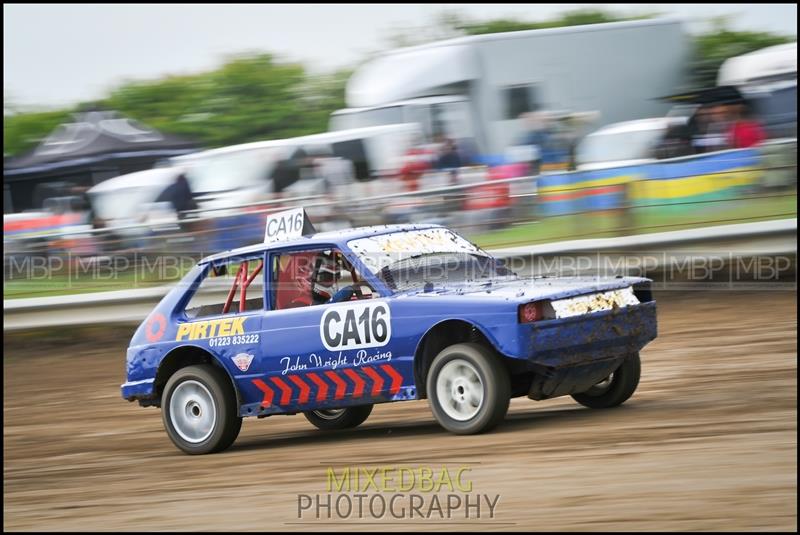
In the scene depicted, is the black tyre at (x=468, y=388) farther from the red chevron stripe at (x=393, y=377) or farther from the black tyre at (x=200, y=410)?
the black tyre at (x=200, y=410)

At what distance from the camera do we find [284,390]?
779cm

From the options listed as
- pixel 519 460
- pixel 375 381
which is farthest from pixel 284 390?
pixel 519 460

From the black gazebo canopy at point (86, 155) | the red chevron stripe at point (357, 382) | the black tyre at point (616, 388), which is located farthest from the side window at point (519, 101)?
the red chevron stripe at point (357, 382)

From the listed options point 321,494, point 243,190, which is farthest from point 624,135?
point 321,494

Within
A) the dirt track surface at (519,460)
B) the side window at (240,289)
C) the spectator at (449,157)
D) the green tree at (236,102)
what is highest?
the green tree at (236,102)

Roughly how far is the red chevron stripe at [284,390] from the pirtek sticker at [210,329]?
440mm

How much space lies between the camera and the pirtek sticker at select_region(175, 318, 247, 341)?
8.03 m

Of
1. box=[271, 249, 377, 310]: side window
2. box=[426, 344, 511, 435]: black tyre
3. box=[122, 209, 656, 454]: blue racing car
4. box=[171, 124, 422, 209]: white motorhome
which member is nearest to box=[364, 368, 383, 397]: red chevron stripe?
box=[122, 209, 656, 454]: blue racing car

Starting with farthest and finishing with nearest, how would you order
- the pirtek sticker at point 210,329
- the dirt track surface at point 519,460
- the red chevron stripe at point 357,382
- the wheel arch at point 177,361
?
the wheel arch at point 177,361, the pirtek sticker at point 210,329, the red chevron stripe at point 357,382, the dirt track surface at point 519,460

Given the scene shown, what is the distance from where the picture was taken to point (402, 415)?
916 centimetres

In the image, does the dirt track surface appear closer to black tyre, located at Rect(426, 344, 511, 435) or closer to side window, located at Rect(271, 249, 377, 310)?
black tyre, located at Rect(426, 344, 511, 435)

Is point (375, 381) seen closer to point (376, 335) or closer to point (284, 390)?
point (376, 335)

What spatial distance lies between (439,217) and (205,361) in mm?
5473

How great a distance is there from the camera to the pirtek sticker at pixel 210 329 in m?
8.03
